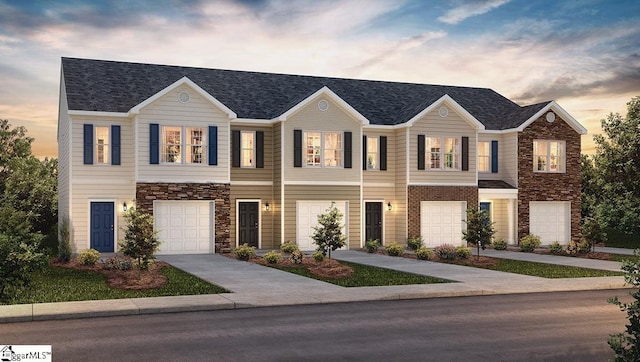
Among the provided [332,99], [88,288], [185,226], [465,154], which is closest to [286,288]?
[88,288]

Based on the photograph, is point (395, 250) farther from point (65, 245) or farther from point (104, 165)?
point (65, 245)

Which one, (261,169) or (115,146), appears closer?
(115,146)

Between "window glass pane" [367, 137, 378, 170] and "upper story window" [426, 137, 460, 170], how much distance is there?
2517 millimetres

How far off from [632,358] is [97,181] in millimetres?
25967

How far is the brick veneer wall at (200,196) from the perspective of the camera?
3002 cm

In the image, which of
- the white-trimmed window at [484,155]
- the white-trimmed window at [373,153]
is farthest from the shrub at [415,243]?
the white-trimmed window at [484,155]

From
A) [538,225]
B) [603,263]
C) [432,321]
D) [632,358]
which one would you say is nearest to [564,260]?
[603,263]

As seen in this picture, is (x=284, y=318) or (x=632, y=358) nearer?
(x=632, y=358)

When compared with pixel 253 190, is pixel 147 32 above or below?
above

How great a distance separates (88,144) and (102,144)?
2.10 ft

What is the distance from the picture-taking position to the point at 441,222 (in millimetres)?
35625

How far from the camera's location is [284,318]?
582 inches

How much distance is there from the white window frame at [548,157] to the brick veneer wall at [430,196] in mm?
4287

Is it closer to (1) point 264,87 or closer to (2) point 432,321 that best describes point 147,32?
(1) point 264,87
